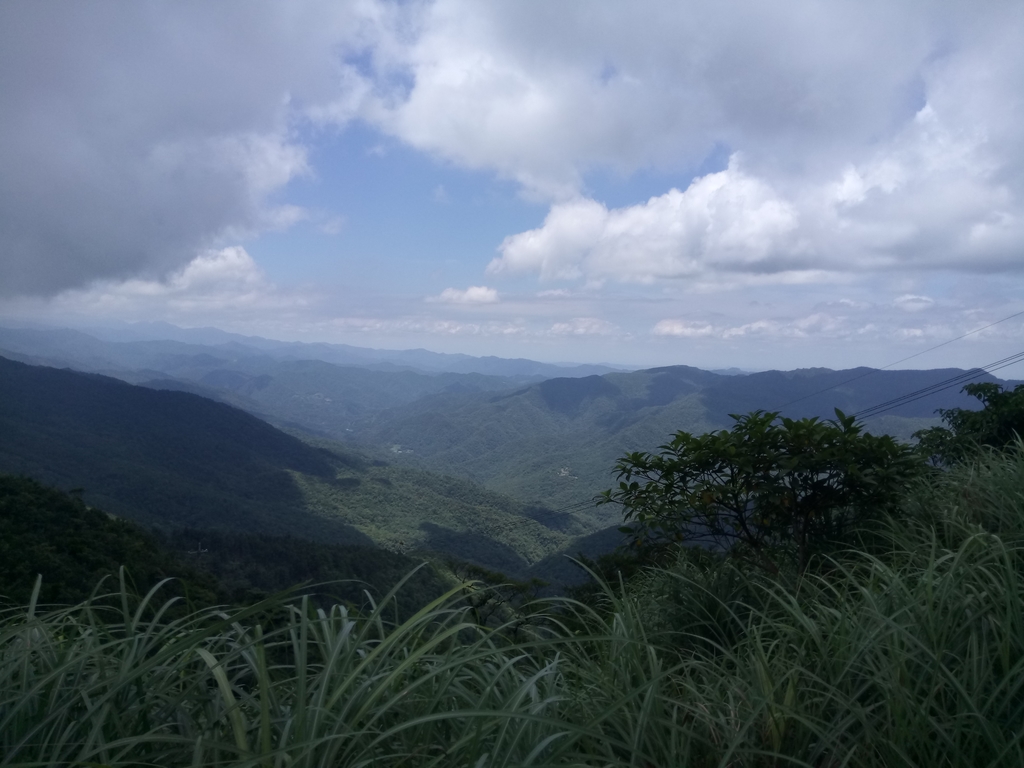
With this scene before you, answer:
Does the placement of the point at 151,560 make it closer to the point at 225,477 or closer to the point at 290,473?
the point at 225,477

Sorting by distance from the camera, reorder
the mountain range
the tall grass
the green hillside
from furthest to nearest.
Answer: the mountain range < the green hillside < the tall grass

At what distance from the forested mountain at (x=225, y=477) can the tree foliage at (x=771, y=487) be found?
53.1 m

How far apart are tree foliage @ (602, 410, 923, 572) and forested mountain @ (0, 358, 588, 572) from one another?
174 ft

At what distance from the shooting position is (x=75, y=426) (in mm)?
95562

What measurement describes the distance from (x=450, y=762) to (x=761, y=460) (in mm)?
3855

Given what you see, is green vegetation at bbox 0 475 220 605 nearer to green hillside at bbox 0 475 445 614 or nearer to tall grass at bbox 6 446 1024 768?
green hillside at bbox 0 475 445 614

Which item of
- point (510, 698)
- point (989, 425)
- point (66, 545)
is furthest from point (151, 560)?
point (510, 698)

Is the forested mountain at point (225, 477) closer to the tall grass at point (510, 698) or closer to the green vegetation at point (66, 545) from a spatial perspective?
the green vegetation at point (66, 545)

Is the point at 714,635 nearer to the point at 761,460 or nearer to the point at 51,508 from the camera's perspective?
the point at 761,460

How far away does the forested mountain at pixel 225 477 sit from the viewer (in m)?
67.3

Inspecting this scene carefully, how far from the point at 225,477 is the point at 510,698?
98487 millimetres

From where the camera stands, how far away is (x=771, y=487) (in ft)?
15.8

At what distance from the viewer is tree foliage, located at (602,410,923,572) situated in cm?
463

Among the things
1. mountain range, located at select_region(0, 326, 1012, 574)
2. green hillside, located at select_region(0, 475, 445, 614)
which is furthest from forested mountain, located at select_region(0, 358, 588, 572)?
green hillside, located at select_region(0, 475, 445, 614)
